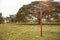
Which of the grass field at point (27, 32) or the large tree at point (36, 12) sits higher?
the large tree at point (36, 12)

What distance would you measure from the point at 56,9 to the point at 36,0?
40cm

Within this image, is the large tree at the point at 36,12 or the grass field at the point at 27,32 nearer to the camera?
the grass field at the point at 27,32

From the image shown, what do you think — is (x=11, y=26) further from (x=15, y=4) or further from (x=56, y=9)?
(x=56, y=9)

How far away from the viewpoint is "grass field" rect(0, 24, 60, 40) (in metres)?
3.23

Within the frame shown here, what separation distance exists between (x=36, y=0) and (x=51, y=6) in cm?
30

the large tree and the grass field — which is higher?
the large tree

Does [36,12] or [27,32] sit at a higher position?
[36,12]

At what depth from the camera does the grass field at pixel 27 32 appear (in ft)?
10.6

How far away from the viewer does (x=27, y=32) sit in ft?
10.8

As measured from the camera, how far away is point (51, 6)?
3.36 meters

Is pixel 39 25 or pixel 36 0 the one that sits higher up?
pixel 36 0

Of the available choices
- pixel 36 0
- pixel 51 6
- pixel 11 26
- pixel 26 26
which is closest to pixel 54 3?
pixel 51 6

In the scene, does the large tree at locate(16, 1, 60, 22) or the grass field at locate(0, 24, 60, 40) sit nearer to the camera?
the grass field at locate(0, 24, 60, 40)

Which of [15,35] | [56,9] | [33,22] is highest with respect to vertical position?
[56,9]
